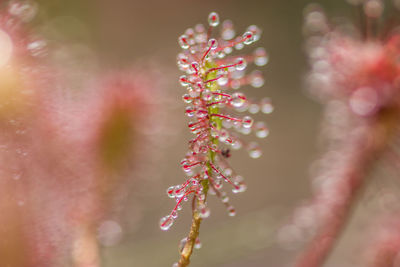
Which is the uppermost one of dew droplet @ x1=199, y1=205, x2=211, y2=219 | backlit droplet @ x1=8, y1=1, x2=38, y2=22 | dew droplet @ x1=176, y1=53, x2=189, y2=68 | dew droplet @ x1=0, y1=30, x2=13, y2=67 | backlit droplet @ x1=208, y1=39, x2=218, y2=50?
backlit droplet @ x1=8, y1=1, x2=38, y2=22

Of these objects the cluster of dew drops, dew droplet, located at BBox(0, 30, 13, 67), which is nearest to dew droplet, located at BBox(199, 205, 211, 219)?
the cluster of dew drops

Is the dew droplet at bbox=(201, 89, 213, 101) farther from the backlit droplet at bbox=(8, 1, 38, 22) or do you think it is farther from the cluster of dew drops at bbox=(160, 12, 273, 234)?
the backlit droplet at bbox=(8, 1, 38, 22)

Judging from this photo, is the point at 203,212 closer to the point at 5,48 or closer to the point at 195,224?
the point at 195,224

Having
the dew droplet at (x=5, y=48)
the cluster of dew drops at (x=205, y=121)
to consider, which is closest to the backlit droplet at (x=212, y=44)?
the cluster of dew drops at (x=205, y=121)

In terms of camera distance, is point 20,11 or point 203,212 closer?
point 203,212

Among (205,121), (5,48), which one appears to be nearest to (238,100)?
(205,121)

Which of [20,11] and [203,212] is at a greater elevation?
[20,11]

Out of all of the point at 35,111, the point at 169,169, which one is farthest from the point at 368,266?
the point at 169,169

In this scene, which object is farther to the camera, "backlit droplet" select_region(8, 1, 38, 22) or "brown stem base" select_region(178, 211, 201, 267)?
"backlit droplet" select_region(8, 1, 38, 22)

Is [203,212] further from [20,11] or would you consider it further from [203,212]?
[20,11]

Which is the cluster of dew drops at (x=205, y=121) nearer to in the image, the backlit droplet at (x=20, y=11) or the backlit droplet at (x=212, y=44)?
the backlit droplet at (x=212, y=44)

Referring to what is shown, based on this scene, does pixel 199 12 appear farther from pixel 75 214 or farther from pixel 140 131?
pixel 75 214
